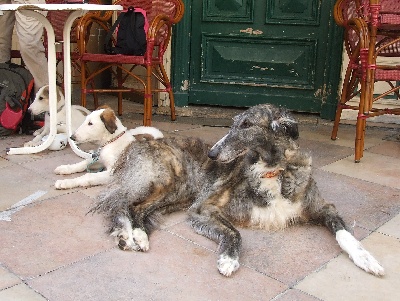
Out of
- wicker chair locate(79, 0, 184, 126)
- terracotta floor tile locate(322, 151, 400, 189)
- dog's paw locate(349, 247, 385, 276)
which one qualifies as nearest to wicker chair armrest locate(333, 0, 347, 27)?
terracotta floor tile locate(322, 151, 400, 189)

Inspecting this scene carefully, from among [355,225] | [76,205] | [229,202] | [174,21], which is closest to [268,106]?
[229,202]

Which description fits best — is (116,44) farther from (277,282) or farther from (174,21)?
(277,282)

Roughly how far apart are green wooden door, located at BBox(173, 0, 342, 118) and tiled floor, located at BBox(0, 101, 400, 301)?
2.11m

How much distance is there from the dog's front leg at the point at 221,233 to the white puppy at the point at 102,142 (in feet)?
2.54

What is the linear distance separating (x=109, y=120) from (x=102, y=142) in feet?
0.53

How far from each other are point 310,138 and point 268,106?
2.16 meters

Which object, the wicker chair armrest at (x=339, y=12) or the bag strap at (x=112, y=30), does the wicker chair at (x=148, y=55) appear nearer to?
the bag strap at (x=112, y=30)

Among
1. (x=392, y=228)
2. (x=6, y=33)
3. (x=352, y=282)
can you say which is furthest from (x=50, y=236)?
(x=6, y=33)

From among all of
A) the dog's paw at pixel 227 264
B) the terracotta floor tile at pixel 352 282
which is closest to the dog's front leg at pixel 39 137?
the dog's paw at pixel 227 264

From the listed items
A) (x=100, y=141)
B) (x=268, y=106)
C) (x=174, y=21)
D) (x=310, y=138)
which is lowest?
(x=310, y=138)

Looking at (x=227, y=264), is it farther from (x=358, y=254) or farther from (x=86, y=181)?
(x=86, y=181)

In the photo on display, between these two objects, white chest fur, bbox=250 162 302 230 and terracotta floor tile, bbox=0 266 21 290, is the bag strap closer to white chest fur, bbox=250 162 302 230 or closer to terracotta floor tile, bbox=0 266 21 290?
white chest fur, bbox=250 162 302 230

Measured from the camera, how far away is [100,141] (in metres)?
3.19

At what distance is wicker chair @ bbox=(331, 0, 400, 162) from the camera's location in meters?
3.52
